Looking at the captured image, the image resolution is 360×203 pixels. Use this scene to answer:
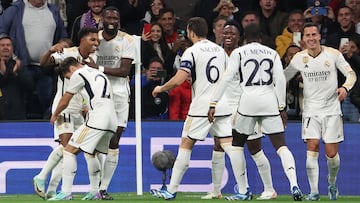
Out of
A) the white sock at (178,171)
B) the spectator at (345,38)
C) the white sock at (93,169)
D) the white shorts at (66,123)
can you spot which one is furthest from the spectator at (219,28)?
the white sock at (93,169)

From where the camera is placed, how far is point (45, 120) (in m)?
21.0

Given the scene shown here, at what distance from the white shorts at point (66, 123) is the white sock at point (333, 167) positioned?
12.1 feet

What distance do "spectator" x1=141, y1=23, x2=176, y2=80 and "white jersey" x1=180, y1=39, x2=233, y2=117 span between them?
3674 millimetres

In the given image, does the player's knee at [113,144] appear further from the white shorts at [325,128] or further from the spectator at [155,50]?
the spectator at [155,50]

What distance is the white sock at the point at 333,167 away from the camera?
1912cm

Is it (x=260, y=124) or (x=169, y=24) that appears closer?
(x=260, y=124)

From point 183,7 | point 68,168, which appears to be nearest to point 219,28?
point 183,7

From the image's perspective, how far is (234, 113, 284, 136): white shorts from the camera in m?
17.9

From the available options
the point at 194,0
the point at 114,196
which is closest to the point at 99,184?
the point at 114,196

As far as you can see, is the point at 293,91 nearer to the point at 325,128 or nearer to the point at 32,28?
the point at 325,128

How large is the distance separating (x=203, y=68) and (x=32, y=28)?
4.86m

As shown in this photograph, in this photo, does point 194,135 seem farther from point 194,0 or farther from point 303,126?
point 194,0

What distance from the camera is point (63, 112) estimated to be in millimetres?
19172

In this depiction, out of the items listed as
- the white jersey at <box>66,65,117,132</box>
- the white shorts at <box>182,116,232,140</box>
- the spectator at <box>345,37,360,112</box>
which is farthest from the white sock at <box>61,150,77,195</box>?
the spectator at <box>345,37,360,112</box>
